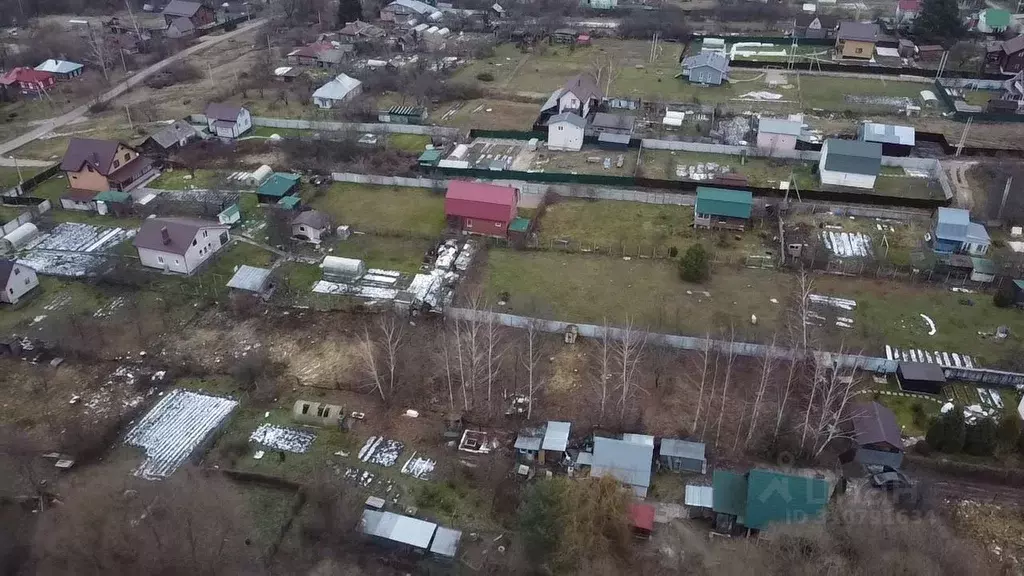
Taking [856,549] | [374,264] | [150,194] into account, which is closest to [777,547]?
[856,549]

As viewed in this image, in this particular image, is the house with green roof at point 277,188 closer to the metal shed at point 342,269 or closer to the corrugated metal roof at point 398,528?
the metal shed at point 342,269

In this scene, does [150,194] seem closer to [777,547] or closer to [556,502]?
[556,502]

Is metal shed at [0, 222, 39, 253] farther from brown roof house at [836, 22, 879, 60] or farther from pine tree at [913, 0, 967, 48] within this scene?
pine tree at [913, 0, 967, 48]

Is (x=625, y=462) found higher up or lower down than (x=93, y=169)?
lower down

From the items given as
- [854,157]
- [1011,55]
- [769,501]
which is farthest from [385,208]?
[1011,55]

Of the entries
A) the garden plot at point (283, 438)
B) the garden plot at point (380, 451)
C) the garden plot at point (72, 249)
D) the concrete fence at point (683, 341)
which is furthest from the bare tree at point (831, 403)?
the garden plot at point (72, 249)

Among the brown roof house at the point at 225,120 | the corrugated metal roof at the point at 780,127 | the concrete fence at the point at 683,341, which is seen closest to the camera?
the concrete fence at the point at 683,341

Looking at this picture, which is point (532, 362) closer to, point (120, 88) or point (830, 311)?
point (830, 311)
